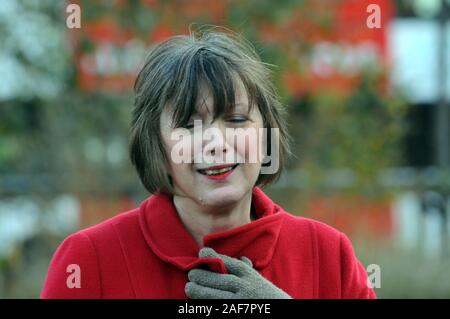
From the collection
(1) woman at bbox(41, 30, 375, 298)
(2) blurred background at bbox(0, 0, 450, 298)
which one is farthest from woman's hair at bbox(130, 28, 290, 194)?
(2) blurred background at bbox(0, 0, 450, 298)

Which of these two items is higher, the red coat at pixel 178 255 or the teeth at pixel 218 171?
the teeth at pixel 218 171

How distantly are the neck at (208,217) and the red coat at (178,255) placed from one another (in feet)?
0.11

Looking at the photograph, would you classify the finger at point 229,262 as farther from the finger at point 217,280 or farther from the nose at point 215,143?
the nose at point 215,143

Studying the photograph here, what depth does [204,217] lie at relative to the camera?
253cm

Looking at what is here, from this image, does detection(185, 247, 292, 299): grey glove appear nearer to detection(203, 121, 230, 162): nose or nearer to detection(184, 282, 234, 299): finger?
detection(184, 282, 234, 299): finger

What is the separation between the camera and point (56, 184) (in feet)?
27.9

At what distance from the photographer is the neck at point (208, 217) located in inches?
99.1

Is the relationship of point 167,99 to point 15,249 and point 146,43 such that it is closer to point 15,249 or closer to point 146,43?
point 15,249

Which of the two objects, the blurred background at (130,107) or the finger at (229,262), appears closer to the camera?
the finger at (229,262)

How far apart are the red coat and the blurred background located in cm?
540

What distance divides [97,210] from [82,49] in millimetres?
1534

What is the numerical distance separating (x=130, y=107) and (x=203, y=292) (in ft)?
20.4

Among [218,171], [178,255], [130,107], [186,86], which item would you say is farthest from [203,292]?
[130,107]

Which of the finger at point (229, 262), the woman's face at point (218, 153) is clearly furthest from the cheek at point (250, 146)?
the finger at point (229, 262)
